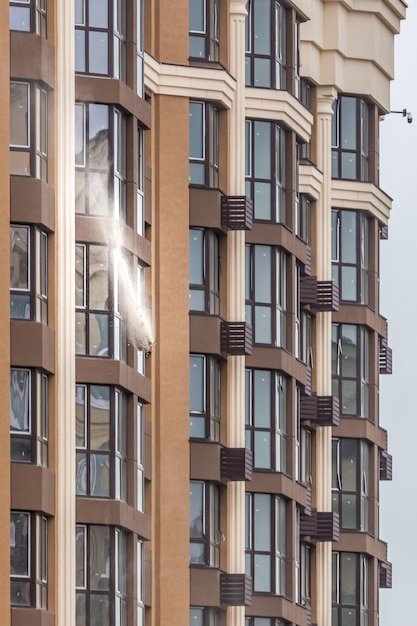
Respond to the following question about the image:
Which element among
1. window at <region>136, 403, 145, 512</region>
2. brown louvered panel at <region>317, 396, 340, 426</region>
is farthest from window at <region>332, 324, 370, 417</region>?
window at <region>136, 403, 145, 512</region>

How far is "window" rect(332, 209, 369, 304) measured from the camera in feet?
266

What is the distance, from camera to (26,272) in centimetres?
5334

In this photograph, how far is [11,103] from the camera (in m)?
53.7

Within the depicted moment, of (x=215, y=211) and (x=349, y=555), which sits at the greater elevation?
(x=215, y=211)

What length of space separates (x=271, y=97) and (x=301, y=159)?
6.92m

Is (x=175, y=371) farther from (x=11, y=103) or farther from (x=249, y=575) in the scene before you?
(x=11, y=103)

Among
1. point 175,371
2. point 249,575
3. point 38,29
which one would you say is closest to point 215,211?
point 175,371

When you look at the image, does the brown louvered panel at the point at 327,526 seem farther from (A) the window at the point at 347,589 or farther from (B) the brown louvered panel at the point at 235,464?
(B) the brown louvered panel at the point at 235,464

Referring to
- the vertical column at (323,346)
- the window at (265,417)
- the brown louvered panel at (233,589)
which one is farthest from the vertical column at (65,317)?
the vertical column at (323,346)

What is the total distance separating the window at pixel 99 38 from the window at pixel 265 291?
13.3m

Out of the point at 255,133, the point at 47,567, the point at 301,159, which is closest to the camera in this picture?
the point at 47,567

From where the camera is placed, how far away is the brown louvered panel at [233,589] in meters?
67.8

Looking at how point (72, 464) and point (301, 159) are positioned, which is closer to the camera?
point (72, 464)

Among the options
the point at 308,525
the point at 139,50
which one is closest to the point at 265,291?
the point at 308,525
